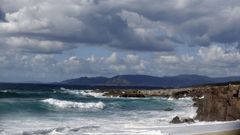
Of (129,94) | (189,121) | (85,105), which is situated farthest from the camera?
(129,94)

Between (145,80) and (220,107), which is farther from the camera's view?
(145,80)

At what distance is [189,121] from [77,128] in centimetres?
328

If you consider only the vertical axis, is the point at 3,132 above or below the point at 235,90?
below

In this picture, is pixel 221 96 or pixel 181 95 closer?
pixel 221 96

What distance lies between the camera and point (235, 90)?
52.4 ft

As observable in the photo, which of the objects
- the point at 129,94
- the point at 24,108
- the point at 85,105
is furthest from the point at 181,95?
the point at 24,108

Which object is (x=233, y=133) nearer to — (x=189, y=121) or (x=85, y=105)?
(x=189, y=121)

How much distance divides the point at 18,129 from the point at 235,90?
24.9 feet

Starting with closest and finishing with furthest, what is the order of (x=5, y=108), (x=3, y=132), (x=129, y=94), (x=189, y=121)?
(x=3, y=132) < (x=189, y=121) < (x=5, y=108) < (x=129, y=94)

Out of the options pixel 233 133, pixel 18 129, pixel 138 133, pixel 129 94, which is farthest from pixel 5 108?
pixel 129 94

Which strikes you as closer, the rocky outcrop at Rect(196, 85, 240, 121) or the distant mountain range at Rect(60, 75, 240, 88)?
the rocky outcrop at Rect(196, 85, 240, 121)

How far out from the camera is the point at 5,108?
60.6 ft

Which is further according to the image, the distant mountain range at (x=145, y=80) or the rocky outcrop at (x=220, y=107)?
the distant mountain range at (x=145, y=80)

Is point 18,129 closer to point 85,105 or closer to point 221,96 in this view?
point 221,96
